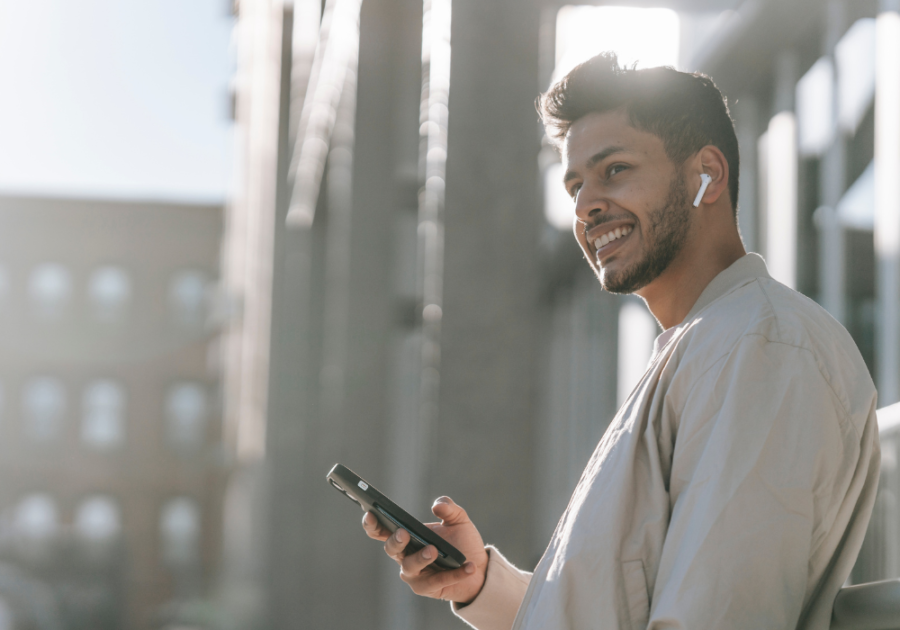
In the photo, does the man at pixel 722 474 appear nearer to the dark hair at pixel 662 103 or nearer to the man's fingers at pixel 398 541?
the dark hair at pixel 662 103

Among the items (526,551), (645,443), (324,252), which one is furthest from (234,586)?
(645,443)

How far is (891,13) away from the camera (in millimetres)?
4680

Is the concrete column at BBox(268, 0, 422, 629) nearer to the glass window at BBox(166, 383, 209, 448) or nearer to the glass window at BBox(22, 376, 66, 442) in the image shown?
the glass window at BBox(166, 383, 209, 448)

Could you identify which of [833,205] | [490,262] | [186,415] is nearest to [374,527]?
[490,262]

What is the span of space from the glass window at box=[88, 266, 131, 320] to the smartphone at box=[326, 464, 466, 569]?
5195 cm

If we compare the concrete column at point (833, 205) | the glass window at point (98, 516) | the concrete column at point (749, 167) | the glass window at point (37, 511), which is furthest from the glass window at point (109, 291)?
the concrete column at point (833, 205)

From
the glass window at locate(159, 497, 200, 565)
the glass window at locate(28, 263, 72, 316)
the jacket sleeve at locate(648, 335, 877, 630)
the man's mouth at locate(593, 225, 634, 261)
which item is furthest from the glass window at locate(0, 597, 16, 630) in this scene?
the jacket sleeve at locate(648, 335, 877, 630)

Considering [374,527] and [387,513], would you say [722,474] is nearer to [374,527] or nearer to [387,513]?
[387,513]

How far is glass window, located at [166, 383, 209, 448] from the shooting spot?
4912 centimetres

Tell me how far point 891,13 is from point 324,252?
58.7 ft

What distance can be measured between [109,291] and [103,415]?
656 cm

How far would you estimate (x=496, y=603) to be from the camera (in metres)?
2.43

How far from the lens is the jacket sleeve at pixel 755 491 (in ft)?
4.85

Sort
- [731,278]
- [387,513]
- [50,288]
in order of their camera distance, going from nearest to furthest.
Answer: [731,278]
[387,513]
[50,288]
